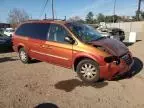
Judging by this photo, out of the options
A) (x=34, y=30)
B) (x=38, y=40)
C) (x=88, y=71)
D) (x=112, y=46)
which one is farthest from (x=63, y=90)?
(x=34, y=30)

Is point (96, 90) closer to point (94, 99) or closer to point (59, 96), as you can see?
point (94, 99)

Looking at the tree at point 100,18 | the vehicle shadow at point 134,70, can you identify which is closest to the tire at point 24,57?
the vehicle shadow at point 134,70

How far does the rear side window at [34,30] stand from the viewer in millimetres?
8500

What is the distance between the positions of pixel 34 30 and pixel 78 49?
8.83 ft

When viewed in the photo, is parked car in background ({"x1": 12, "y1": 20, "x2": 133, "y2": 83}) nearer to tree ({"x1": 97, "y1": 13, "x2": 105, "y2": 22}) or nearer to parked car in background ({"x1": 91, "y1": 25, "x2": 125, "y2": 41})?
parked car in background ({"x1": 91, "y1": 25, "x2": 125, "y2": 41})

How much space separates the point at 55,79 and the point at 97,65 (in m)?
1.51

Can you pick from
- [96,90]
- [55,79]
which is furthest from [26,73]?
[96,90]

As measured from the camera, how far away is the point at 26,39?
9320 millimetres

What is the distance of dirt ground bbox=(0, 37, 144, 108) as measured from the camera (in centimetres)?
545

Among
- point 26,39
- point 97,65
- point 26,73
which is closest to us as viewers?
point 97,65

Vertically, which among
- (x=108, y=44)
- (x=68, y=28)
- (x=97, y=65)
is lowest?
(x=97, y=65)

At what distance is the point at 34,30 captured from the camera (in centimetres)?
909

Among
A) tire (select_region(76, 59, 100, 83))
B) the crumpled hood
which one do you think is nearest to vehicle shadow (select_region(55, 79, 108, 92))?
tire (select_region(76, 59, 100, 83))

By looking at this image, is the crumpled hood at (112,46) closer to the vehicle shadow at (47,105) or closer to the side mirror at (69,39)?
the side mirror at (69,39)
